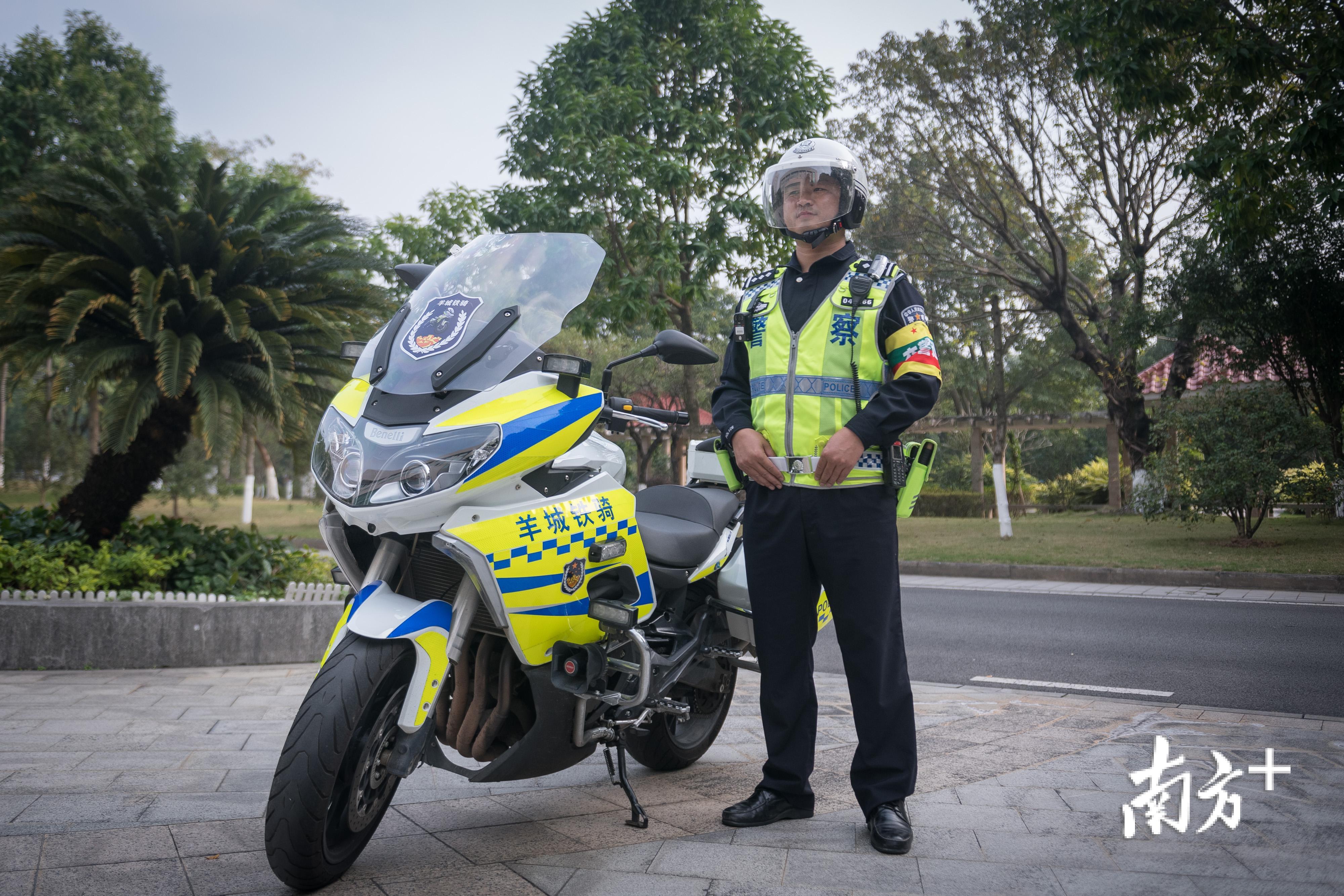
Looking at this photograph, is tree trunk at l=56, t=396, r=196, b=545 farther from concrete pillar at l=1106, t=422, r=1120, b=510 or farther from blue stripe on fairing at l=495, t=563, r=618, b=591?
concrete pillar at l=1106, t=422, r=1120, b=510

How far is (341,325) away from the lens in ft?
23.0

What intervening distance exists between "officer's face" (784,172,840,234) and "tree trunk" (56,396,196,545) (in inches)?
202

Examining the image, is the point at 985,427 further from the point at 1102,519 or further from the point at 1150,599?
the point at 1150,599

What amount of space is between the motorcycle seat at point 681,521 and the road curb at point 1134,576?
8.68 meters

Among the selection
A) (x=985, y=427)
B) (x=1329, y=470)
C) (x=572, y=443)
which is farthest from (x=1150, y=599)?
(x=985, y=427)

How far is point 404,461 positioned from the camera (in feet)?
8.16

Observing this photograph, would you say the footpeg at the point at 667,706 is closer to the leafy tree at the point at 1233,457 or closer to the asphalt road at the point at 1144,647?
the asphalt road at the point at 1144,647

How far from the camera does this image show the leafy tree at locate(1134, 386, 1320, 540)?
41.2 ft

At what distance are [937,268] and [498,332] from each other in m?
20.4

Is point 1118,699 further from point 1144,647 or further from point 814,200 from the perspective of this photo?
point 814,200

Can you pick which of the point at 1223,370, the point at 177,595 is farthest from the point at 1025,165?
the point at 177,595

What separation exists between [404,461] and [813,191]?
1594 mm

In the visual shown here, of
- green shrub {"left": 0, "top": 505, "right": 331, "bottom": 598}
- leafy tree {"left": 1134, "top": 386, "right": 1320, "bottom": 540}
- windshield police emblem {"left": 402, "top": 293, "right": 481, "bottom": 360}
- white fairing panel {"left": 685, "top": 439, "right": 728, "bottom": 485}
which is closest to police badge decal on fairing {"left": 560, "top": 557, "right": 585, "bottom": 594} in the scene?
windshield police emblem {"left": 402, "top": 293, "right": 481, "bottom": 360}

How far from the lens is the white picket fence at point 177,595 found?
5.64 metres
